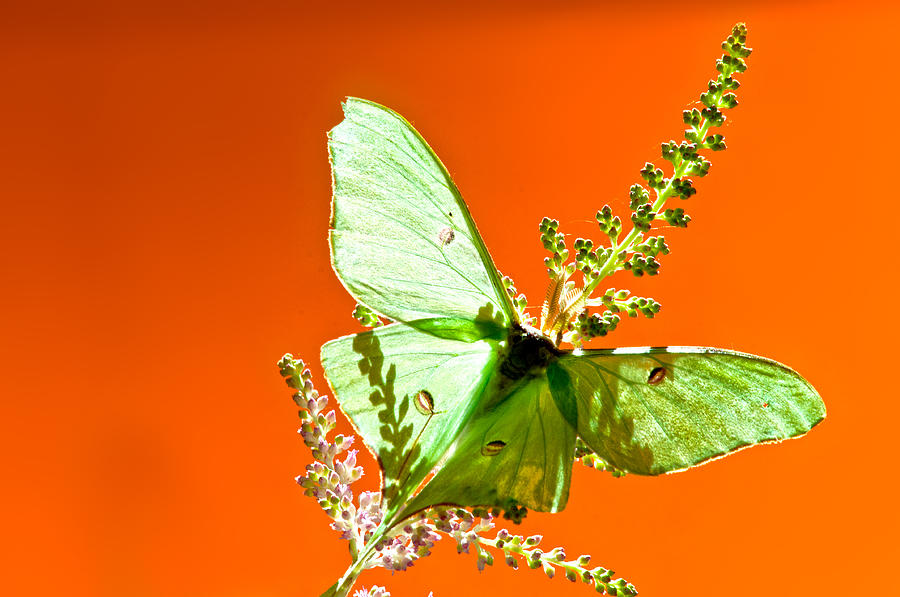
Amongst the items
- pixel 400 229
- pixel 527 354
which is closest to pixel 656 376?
pixel 527 354

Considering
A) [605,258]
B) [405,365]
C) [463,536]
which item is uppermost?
[605,258]

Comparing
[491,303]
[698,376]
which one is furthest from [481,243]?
[698,376]

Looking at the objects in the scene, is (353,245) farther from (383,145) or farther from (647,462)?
(647,462)

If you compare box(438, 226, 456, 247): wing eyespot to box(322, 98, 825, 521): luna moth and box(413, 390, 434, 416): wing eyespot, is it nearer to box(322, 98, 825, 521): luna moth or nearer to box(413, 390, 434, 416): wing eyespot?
box(322, 98, 825, 521): luna moth

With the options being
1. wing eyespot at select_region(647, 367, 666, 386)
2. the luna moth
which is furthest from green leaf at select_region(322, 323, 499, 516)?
wing eyespot at select_region(647, 367, 666, 386)

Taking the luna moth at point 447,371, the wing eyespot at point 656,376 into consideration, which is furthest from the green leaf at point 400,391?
the wing eyespot at point 656,376

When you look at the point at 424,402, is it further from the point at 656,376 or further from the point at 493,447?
the point at 656,376

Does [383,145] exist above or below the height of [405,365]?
above
